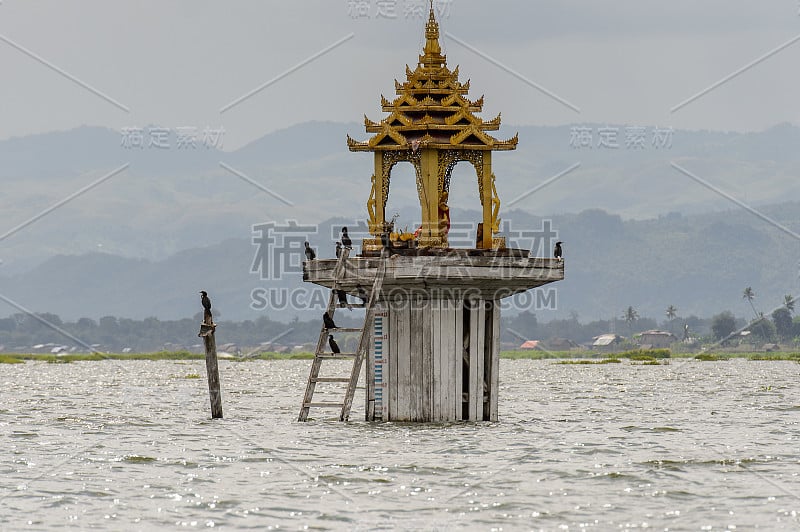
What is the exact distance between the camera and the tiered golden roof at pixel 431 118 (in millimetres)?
39531

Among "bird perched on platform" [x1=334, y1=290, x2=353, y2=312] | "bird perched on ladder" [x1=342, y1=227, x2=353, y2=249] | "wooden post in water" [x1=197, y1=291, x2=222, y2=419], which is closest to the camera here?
"bird perched on ladder" [x1=342, y1=227, x2=353, y2=249]

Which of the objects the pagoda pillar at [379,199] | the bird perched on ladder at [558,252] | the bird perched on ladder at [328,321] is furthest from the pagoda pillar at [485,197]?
the bird perched on ladder at [328,321]

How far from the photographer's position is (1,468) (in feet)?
112

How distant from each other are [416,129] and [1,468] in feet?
44.4

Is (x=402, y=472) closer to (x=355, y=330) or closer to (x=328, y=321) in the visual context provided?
(x=355, y=330)

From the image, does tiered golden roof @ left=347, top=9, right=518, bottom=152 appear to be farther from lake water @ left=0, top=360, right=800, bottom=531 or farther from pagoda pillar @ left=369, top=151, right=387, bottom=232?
lake water @ left=0, top=360, right=800, bottom=531

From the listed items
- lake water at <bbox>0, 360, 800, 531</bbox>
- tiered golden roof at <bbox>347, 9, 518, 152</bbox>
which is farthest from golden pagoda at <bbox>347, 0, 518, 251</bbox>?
lake water at <bbox>0, 360, 800, 531</bbox>

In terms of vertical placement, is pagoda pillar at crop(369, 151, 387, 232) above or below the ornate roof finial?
below

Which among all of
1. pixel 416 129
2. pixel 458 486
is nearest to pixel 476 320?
pixel 416 129

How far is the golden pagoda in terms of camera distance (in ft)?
130

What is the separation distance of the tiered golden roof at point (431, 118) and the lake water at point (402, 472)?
24.0ft

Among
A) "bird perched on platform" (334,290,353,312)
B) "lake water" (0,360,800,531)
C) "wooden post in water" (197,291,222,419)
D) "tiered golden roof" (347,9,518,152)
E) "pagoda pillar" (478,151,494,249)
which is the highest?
"tiered golden roof" (347,9,518,152)

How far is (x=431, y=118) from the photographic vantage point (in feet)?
131

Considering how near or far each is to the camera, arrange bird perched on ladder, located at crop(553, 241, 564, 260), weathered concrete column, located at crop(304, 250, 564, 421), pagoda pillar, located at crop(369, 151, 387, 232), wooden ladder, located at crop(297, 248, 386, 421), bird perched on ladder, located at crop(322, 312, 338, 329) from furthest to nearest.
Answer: pagoda pillar, located at crop(369, 151, 387, 232), bird perched on ladder, located at crop(322, 312, 338, 329), bird perched on ladder, located at crop(553, 241, 564, 260), weathered concrete column, located at crop(304, 250, 564, 421), wooden ladder, located at crop(297, 248, 386, 421)
